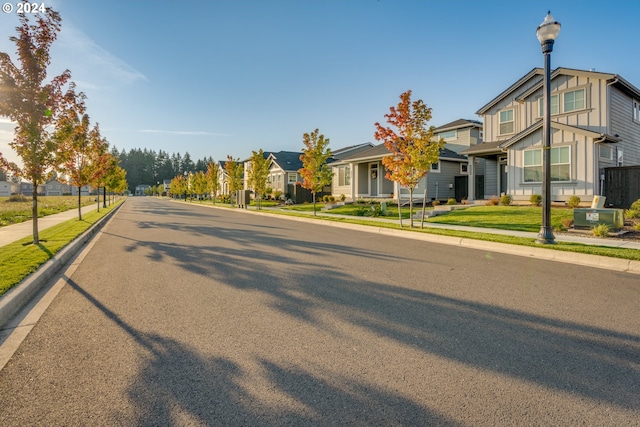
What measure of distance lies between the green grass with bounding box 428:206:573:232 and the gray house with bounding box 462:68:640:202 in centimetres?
192

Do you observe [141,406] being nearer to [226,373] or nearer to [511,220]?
[226,373]

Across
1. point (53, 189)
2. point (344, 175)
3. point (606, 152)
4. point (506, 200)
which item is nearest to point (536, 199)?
point (506, 200)

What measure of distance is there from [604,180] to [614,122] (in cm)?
370

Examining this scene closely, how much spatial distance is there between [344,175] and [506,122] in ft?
48.5

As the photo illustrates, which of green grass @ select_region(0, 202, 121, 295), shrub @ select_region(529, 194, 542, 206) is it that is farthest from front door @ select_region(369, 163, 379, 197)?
green grass @ select_region(0, 202, 121, 295)

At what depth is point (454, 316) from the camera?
15.2ft

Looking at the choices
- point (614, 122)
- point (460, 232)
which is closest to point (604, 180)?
point (614, 122)

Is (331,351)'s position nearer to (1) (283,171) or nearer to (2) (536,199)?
(2) (536,199)

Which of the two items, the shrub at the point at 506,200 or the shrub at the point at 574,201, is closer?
the shrub at the point at 574,201

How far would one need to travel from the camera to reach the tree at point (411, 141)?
47.0 ft

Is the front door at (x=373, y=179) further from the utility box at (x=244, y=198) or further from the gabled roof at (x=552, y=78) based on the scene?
the utility box at (x=244, y=198)

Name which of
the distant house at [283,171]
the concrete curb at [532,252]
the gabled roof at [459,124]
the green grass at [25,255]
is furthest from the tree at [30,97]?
the distant house at [283,171]

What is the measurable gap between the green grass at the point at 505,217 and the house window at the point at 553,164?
2.12 metres

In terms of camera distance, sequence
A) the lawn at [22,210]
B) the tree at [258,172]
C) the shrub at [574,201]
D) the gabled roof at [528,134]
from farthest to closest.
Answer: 1. the tree at [258,172]
2. the lawn at [22,210]
3. the gabled roof at [528,134]
4. the shrub at [574,201]
